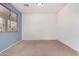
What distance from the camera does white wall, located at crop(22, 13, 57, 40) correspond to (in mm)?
10375

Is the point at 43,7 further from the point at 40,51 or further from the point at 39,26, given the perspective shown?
the point at 40,51

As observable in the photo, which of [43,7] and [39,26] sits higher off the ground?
[43,7]

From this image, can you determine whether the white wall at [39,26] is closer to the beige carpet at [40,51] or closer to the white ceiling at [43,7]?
the white ceiling at [43,7]

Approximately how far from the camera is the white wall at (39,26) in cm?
1038

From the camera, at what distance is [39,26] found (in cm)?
1039

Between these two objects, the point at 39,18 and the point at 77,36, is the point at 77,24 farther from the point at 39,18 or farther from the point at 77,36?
the point at 39,18

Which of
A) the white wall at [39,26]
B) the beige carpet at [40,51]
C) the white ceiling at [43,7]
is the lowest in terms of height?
the beige carpet at [40,51]

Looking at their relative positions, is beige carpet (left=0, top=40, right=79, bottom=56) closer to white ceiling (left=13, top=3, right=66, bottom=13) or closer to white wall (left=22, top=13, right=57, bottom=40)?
white ceiling (left=13, top=3, right=66, bottom=13)

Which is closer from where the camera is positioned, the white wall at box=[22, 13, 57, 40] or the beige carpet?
the beige carpet

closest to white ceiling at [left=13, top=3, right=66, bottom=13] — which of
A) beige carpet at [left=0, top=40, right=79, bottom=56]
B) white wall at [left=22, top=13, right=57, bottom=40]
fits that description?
white wall at [left=22, top=13, right=57, bottom=40]

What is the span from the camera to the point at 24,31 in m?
10.4

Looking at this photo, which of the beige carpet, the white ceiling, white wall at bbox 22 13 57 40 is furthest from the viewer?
white wall at bbox 22 13 57 40

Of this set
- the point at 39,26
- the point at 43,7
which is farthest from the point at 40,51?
the point at 39,26

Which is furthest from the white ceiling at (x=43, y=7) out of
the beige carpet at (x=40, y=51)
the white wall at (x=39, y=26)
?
the beige carpet at (x=40, y=51)
